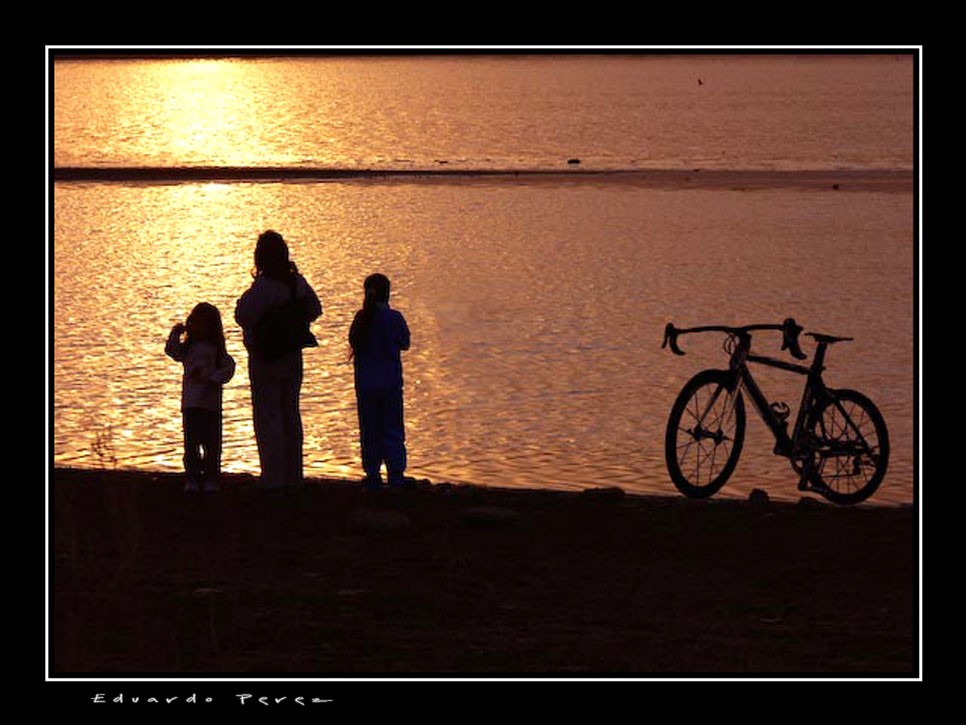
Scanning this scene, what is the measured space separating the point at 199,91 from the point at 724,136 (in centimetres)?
7116

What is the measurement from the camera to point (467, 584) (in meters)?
10.8

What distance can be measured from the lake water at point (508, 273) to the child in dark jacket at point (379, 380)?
174cm

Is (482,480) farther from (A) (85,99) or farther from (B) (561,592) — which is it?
(A) (85,99)

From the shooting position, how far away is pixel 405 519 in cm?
1217

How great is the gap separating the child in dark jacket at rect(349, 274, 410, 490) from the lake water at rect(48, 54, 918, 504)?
1738mm

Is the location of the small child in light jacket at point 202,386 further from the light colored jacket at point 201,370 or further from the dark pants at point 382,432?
the dark pants at point 382,432

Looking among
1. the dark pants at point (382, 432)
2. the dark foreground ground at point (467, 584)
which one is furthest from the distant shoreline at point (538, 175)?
the dark foreground ground at point (467, 584)

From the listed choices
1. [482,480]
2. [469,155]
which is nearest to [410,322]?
[482,480]

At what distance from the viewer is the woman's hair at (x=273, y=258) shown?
13.0 meters

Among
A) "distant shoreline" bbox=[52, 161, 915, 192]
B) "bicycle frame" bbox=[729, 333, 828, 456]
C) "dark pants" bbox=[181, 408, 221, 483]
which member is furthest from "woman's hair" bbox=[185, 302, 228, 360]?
"distant shoreline" bbox=[52, 161, 915, 192]

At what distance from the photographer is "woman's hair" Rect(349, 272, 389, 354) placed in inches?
527

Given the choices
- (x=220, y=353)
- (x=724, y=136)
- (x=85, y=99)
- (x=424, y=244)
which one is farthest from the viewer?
(x=85, y=99)

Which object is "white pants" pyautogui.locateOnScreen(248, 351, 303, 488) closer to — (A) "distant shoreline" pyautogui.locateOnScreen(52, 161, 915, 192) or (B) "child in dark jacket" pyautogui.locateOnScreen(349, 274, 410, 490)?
(B) "child in dark jacket" pyautogui.locateOnScreen(349, 274, 410, 490)

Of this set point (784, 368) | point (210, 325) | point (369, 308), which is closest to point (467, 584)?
point (369, 308)
